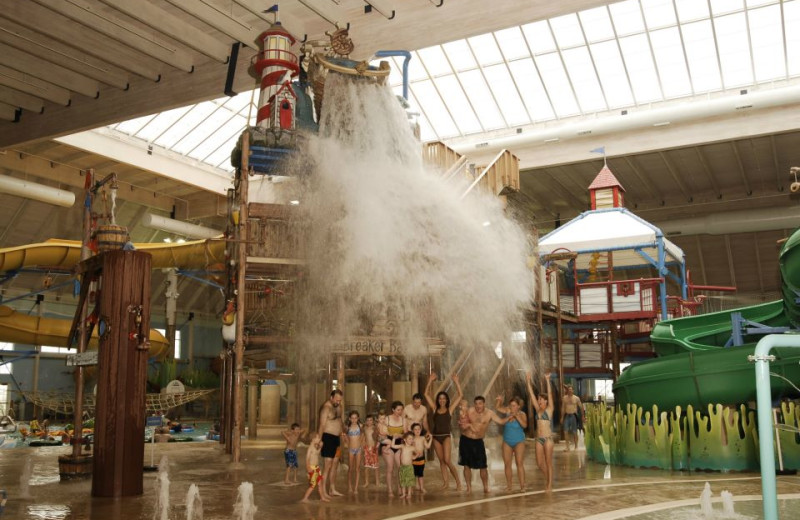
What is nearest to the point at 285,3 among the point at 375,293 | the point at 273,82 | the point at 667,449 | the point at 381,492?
the point at 273,82

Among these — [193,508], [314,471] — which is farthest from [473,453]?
[193,508]

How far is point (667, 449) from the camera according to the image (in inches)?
473

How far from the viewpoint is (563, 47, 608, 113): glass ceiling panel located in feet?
75.0

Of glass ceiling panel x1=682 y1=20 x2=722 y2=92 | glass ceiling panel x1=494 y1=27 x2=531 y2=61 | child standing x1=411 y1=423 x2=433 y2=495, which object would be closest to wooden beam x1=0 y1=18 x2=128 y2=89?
child standing x1=411 y1=423 x2=433 y2=495

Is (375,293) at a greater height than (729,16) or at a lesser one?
lesser

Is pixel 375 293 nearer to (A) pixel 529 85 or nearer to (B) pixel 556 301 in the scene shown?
(B) pixel 556 301

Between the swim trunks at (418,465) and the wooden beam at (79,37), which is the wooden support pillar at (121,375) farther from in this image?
the wooden beam at (79,37)

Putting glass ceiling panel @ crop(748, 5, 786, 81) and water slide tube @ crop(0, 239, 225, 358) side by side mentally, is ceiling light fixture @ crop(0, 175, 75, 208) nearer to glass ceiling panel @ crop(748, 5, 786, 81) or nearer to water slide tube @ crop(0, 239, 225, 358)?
water slide tube @ crop(0, 239, 225, 358)

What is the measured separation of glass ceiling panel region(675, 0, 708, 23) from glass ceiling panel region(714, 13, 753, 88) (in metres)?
0.47

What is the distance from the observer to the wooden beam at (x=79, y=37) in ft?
36.7

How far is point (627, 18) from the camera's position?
21.6 meters

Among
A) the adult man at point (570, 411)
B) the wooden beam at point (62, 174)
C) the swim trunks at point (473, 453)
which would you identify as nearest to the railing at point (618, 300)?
the adult man at point (570, 411)

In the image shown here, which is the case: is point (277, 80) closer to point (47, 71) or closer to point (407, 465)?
point (47, 71)

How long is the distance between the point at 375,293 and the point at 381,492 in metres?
Result: 5.18
